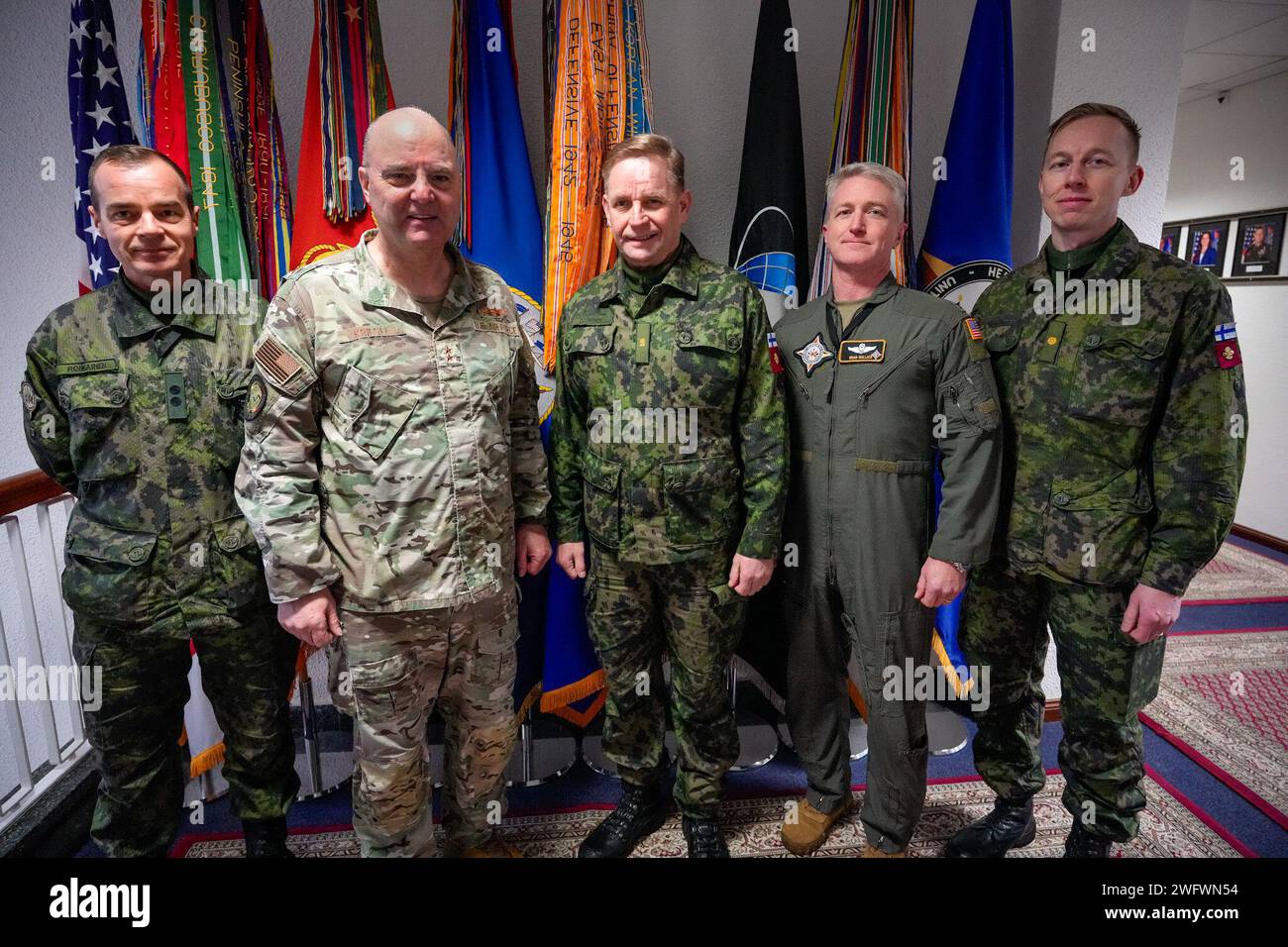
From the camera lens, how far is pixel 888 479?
65.7 inches

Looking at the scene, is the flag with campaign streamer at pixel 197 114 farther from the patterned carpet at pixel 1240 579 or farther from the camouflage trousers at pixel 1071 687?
the patterned carpet at pixel 1240 579

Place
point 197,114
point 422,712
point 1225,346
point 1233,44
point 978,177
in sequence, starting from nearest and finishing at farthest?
point 1225,346 → point 422,712 → point 197,114 → point 978,177 → point 1233,44

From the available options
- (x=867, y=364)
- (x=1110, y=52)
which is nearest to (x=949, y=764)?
(x=867, y=364)

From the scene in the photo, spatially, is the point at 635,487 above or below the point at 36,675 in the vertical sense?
above

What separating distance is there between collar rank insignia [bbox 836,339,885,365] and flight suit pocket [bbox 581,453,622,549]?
25.0 inches

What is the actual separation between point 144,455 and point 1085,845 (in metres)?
2.44

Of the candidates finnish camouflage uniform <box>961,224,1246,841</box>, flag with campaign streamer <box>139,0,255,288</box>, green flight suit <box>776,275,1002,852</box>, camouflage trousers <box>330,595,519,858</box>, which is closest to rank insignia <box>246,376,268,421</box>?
camouflage trousers <box>330,595,519,858</box>

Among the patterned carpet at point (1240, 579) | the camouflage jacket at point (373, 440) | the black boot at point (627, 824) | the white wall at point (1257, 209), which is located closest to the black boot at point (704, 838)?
the black boot at point (627, 824)

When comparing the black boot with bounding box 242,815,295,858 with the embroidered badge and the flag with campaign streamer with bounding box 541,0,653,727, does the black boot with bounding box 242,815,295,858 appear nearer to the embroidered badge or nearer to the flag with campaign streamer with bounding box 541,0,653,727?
the flag with campaign streamer with bounding box 541,0,653,727

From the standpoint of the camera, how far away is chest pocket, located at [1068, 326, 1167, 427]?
1528 millimetres

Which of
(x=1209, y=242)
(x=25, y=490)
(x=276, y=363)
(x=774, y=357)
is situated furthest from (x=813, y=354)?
(x=1209, y=242)

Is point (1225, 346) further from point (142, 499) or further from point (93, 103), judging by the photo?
point (93, 103)

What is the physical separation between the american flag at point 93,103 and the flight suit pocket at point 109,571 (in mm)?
802

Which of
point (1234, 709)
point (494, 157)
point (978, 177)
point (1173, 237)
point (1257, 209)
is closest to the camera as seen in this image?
point (494, 157)
